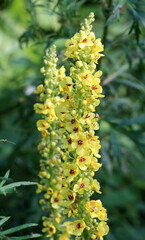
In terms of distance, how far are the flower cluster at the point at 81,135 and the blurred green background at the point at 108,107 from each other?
49 centimetres

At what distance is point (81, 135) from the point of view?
56.4 inches

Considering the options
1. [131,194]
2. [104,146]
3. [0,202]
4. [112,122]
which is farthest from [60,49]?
[131,194]

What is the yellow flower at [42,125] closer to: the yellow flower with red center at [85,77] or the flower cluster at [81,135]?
the flower cluster at [81,135]

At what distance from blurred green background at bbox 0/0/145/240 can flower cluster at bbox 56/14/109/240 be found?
489mm

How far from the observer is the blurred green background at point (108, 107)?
2.64 metres

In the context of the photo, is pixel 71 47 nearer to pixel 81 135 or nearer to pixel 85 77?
pixel 85 77

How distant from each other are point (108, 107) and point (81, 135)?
193 centimetres

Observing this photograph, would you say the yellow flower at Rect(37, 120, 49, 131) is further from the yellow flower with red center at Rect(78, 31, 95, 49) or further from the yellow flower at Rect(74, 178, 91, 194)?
the yellow flower with red center at Rect(78, 31, 95, 49)

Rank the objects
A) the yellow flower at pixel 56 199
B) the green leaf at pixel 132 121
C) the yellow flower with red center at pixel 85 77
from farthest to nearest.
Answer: the green leaf at pixel 132 121
the yellow flower at pixel 56 199
the yellow flower with red center at pixel 85 77

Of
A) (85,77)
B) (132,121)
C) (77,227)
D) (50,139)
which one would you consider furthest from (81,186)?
(132,121)

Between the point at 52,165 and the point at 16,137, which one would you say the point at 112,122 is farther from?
the point at 16,137

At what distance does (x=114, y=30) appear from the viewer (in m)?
4.67

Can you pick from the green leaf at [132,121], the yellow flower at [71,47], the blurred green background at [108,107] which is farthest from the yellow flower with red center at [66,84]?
the green leaf at [132,121]

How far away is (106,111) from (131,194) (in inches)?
103
